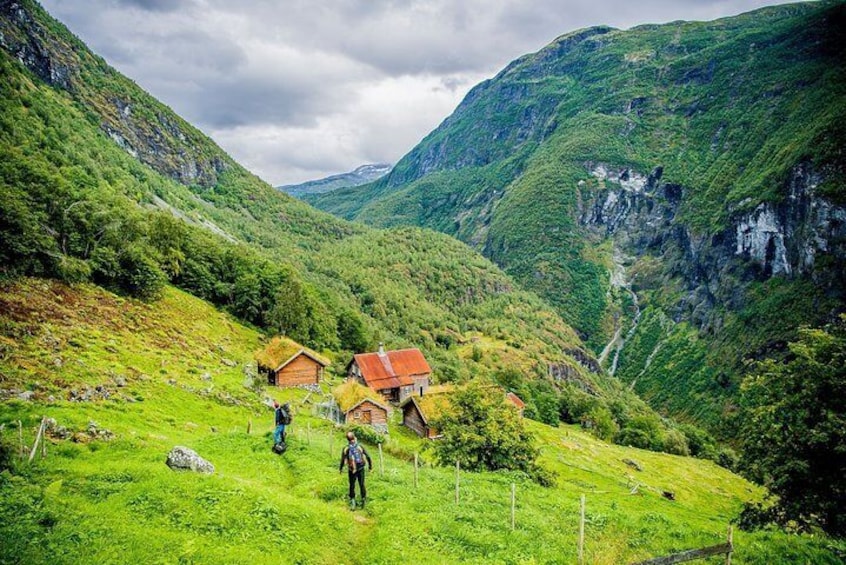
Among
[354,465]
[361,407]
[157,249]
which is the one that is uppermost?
[157,249]

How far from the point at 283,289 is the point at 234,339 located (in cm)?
1692

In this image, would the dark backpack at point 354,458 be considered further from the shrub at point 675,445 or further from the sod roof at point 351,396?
the shrub at point 675,445

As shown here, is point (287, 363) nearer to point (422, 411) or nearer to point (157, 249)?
point (422, 411)

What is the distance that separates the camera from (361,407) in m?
54.4

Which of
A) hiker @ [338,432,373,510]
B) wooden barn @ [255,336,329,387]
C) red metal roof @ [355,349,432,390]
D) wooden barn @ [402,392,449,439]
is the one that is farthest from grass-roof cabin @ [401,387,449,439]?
hiker @ [338,432,373,510]

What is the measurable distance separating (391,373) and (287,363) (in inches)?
938

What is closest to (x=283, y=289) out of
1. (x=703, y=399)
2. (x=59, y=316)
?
(x=59, y=316)

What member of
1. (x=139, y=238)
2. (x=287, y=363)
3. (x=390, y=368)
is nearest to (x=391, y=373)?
(x=390, y=368)

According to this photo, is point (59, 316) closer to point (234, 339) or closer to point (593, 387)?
point (234, 339)

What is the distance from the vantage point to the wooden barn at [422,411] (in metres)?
56.9

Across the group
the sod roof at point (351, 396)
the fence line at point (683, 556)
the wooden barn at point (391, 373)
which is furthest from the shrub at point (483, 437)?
the wooden barn at point (391, 373)

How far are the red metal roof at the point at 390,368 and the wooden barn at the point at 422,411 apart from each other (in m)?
12.8

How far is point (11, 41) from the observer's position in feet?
496

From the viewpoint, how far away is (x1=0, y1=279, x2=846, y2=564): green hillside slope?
42.0 feet
